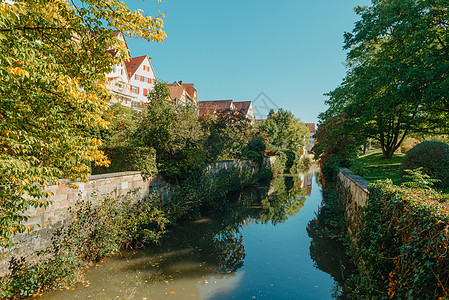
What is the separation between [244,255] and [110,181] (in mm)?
4691

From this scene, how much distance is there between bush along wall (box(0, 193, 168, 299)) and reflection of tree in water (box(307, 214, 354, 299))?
4.86 metres

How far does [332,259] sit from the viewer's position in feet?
22.4

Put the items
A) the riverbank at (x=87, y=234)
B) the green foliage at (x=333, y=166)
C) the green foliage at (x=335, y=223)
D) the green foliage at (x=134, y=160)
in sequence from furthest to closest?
the green foliage at (x=333, y=166), the green foliage at (x=134, y=160), the green foliage at (x=335, y=223), the riverbank at (x=87, y=234)

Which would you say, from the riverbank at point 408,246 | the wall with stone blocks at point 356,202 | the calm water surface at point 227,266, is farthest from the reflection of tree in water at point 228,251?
the riverbank at point 408,246

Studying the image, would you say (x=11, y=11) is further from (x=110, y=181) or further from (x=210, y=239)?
(x=210, y=239)

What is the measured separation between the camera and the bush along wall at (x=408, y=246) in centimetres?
227

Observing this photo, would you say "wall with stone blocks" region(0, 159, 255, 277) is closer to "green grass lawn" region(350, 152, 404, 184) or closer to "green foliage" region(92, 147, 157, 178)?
"green foliage" region(92, 147, 157, 178)

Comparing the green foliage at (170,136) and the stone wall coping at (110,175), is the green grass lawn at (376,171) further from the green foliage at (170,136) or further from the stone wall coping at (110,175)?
the stone wall coping at (110,175)

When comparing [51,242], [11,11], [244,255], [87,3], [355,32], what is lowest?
[244,255]

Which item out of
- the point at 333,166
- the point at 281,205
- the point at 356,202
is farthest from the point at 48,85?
the point at 333,166

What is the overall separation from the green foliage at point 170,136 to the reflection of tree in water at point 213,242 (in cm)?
239

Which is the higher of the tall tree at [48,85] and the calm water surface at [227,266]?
the tall tree at [48,85]

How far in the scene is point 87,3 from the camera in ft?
14.2

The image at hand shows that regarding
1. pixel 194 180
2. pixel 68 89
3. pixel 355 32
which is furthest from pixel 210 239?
pixel 355 32
